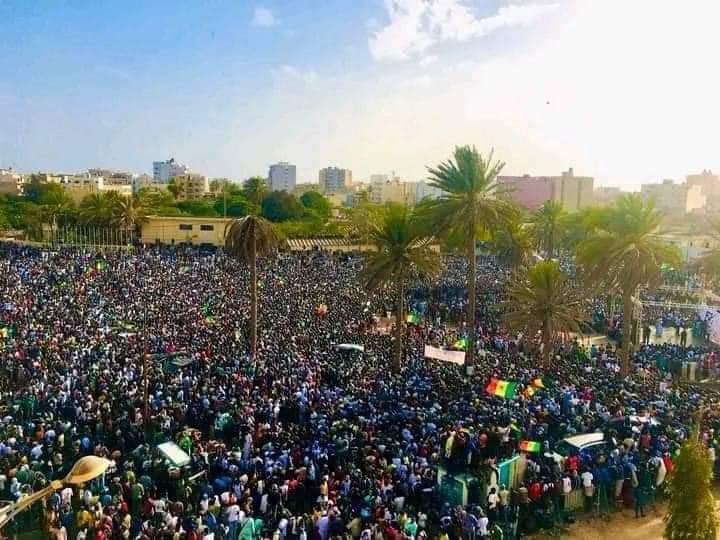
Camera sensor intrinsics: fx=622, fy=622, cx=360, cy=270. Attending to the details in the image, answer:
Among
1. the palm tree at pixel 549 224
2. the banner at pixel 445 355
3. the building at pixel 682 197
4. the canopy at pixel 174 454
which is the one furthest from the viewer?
the building at pixel 682 197

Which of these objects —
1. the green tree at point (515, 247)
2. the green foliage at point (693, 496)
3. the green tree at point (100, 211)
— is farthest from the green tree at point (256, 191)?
the green foliage at point (693, 496)

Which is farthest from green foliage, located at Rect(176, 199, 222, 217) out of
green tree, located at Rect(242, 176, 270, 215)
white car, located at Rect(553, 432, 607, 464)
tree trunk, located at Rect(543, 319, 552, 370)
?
white car, located at Rect(553, 432, 607, 464)

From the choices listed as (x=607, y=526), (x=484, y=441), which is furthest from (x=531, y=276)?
(x=607, y=526)

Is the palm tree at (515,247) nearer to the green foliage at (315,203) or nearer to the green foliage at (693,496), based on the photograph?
the green foliage at (693,496)

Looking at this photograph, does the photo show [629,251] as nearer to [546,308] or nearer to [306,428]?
[546,308]

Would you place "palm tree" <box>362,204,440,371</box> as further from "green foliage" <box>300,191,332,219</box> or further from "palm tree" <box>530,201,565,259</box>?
"green foliage" <box>300,191,332,219</box>

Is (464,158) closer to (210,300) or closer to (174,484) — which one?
(174,484)
